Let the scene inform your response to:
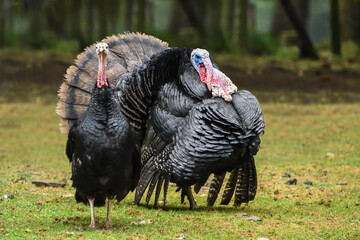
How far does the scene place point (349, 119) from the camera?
14.9 m

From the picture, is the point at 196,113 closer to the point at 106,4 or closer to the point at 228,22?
the point at 106,4

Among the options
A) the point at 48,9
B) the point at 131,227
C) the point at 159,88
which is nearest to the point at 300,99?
the point at 48,9

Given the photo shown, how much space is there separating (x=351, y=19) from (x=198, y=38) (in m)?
6.08

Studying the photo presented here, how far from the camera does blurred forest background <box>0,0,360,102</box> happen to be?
20.3m

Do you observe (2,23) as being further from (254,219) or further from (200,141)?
(254,219)

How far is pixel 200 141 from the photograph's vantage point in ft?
23.0

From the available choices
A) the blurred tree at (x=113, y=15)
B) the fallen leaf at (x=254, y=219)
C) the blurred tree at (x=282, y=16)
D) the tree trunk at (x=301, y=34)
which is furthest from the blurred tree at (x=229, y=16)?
the fallen leaf at (x=254, y=219)

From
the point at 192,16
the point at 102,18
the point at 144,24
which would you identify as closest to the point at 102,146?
the point at 144,24

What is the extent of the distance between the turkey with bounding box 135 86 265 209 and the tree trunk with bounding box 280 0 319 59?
46.9 ft

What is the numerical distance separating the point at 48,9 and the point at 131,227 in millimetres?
16693

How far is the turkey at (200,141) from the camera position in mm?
A: 7020

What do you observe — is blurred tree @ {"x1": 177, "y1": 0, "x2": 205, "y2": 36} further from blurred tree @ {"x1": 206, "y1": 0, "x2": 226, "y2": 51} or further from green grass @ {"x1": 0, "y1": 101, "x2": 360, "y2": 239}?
green grass @ {"x1": 0, "y1": 101, "x2": 360, "y2": 239}

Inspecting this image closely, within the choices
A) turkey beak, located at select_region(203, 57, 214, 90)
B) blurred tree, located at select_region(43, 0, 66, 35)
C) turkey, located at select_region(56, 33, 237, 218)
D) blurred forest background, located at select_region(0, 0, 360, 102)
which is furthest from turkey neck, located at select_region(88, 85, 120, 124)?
blurred tree, located at select_region(43, 0, 66, 35)

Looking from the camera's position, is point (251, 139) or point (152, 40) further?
point (152, 40)
